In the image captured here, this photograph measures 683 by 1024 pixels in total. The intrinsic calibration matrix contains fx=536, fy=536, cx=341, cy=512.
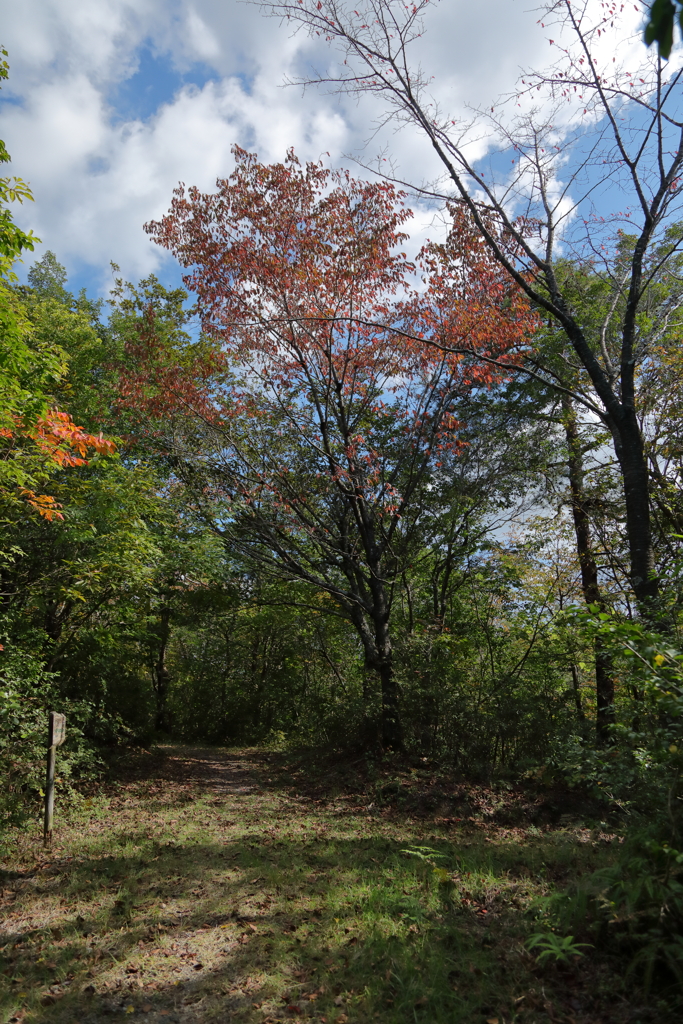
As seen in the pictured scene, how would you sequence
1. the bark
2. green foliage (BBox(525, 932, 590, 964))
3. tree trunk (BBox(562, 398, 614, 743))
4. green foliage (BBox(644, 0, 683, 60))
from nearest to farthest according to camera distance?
green foliage (BBox(644, 0, 683, 60)), green foliage (BBox(525, 932, 590, 964)), tree trunk (BBox(562, 398, 614, 743)), the bark

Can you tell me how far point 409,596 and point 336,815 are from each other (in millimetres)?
5161

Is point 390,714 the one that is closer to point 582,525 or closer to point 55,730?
point 582,525

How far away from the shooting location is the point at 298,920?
4375 millimetres

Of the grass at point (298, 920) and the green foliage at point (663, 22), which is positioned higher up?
the green foliage at point (663, 22)

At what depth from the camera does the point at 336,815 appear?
25.4ft

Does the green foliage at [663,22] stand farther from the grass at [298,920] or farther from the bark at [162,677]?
the bark at [162,677]

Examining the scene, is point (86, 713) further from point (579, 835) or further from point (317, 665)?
point (317, 665)

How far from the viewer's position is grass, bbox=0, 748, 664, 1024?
3.27m

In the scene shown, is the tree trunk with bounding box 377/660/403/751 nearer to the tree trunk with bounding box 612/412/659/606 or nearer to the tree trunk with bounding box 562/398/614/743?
the tree trunk with bounding box 562/398/614/743

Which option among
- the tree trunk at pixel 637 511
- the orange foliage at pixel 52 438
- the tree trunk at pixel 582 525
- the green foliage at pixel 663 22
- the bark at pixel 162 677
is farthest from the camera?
the bark at pixel 162 677

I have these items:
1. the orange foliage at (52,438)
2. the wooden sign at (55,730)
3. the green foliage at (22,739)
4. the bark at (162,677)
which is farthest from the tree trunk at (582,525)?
the bark at (162,677)

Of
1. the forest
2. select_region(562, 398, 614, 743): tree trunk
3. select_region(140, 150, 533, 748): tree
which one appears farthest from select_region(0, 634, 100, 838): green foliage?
select_region(562, 398, 614, 743): tree trunk

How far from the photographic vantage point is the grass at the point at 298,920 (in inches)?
129

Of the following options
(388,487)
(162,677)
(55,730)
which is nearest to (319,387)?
(388,487)
